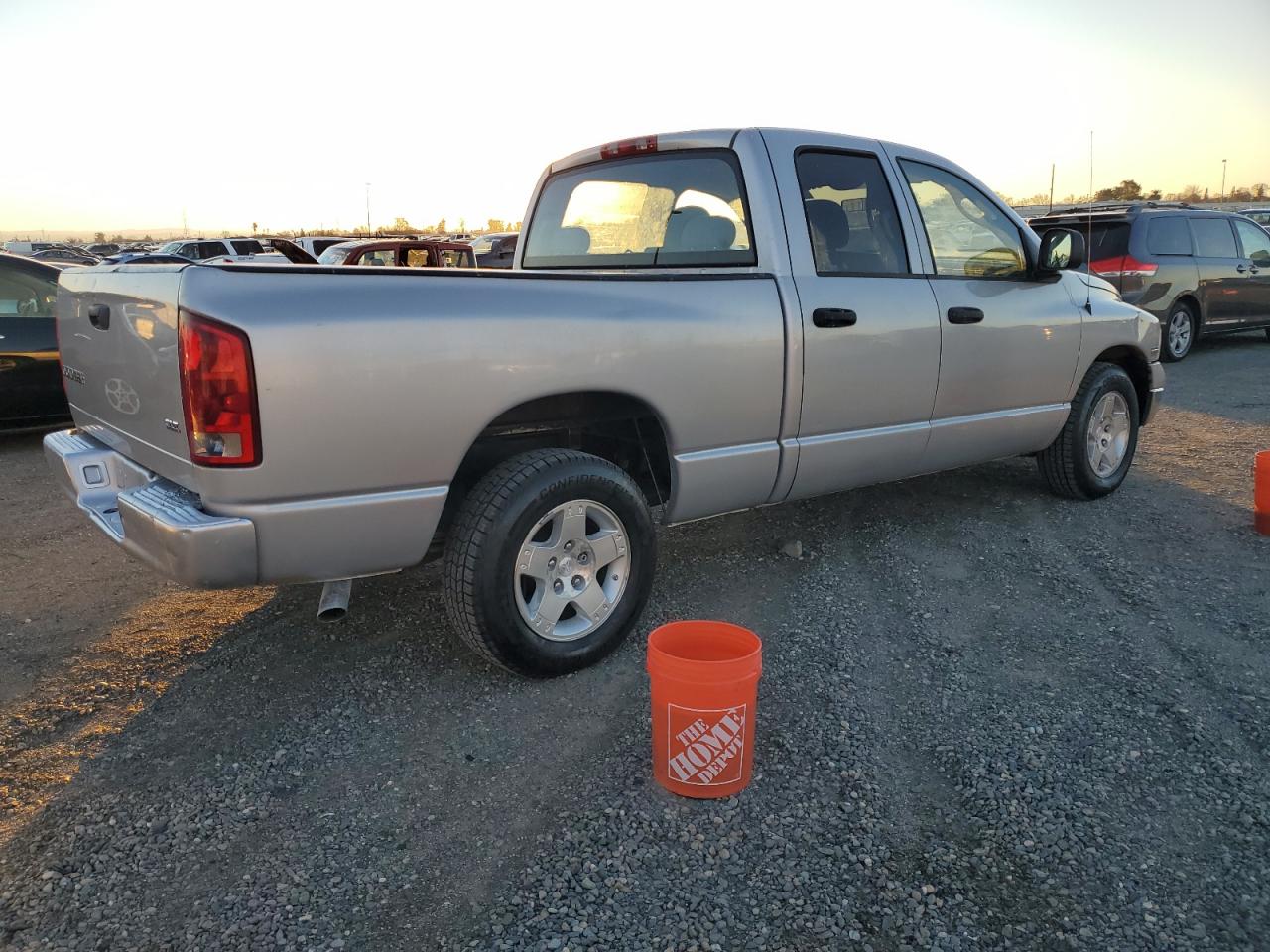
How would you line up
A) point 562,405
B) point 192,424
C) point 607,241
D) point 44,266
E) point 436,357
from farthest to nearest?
point 44,266, point 607,241, point 562,405, point 436,357, point 192,424

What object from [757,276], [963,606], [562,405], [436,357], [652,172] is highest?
[652,172]

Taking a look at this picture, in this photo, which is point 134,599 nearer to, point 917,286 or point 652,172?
point 652,172

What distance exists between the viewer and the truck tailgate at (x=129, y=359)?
277cm

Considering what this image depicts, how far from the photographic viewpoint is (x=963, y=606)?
406 centimetres

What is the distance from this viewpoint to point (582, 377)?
127 inches

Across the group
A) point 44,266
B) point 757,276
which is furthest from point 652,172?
point 44,266

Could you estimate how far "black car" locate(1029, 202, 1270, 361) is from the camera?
416 inches

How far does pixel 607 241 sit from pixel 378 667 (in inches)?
87.6

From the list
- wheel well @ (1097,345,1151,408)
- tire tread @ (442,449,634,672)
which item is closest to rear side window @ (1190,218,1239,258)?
wheel well @ (1097,345,1151,408)

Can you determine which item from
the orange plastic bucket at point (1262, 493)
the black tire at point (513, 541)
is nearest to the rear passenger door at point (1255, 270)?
the orange plastic bucket at point (1262, 493)

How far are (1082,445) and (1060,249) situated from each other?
122cm

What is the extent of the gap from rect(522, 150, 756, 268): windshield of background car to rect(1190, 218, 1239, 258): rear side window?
31.4ft

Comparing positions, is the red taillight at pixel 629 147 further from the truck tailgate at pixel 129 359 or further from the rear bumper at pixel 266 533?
the truck tailgate at pixel 129 359

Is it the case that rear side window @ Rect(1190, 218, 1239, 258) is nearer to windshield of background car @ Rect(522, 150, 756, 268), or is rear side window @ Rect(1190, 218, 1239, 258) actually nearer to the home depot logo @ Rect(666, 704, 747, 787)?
windshield of background car @ Rect(522, 150, 756, 268)
